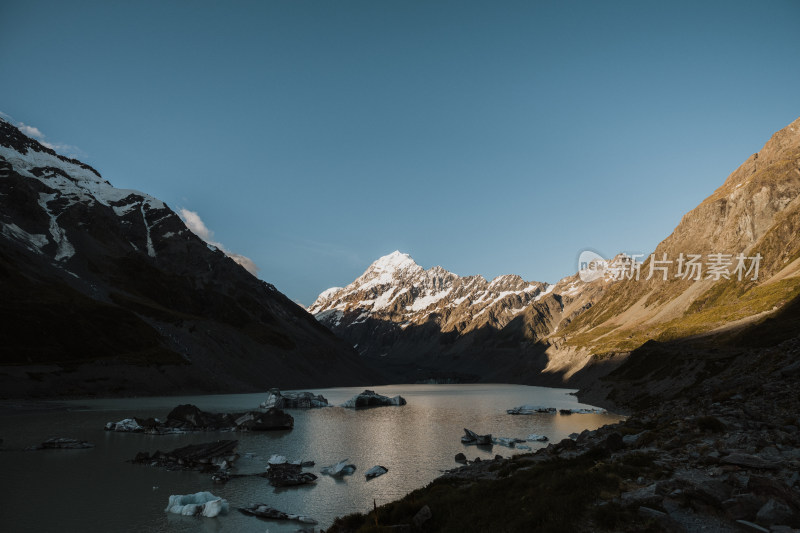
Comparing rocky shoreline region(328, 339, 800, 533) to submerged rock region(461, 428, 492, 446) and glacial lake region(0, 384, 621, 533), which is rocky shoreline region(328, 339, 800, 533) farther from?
submerged rock region(461, 428, 492, 446)

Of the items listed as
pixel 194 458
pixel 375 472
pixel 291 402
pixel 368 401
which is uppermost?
pixel 194 458

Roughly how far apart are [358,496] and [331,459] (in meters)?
16.7

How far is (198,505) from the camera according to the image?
31.4m

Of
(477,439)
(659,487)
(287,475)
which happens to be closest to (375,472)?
(287,475)

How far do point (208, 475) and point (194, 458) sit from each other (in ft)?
17.0

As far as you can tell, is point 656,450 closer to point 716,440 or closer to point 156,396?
point 716,440

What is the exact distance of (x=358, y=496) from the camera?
3519 cm

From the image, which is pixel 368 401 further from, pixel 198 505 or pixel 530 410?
pixel 198 505

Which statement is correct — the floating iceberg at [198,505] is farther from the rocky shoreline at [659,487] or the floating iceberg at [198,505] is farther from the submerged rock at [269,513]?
the rocky shoreline at [659,487]

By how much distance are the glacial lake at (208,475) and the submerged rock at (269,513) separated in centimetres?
68

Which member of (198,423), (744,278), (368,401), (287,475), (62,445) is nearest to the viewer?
(287,475)

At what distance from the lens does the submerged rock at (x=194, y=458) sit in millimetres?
46031

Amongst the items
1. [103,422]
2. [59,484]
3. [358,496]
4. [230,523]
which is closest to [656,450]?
[358,496]

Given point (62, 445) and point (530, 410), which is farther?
point (530, 410)
